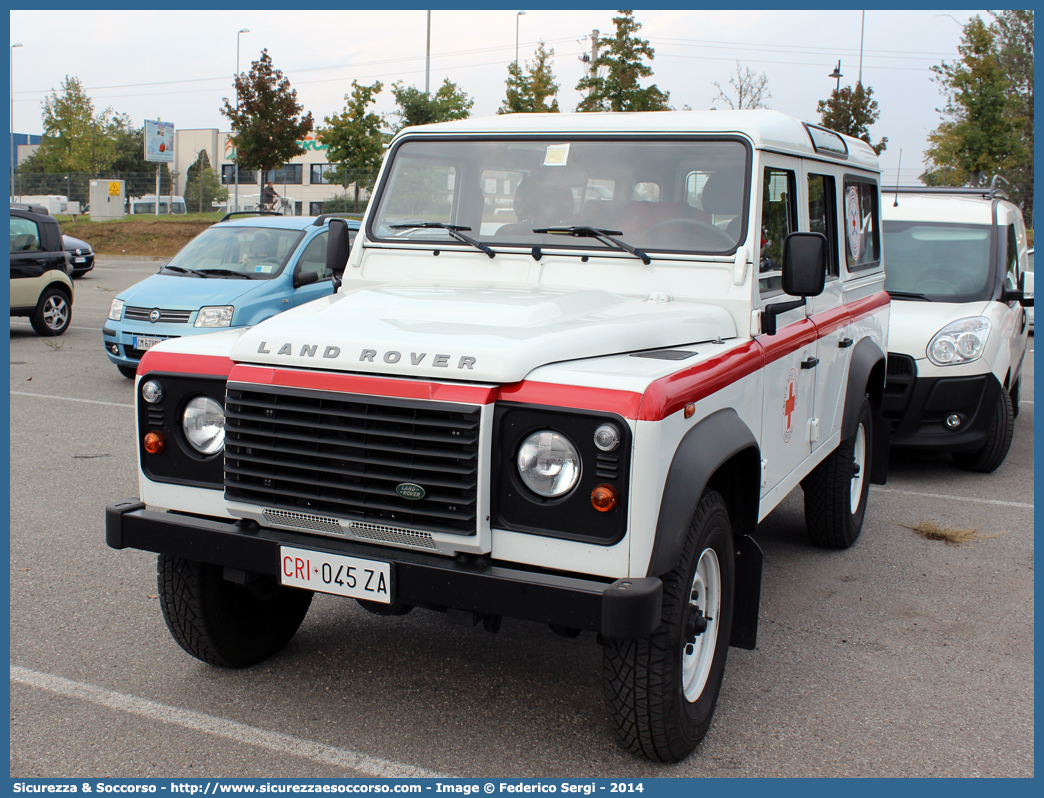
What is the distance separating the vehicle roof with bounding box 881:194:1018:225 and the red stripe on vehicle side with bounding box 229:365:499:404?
258 inches

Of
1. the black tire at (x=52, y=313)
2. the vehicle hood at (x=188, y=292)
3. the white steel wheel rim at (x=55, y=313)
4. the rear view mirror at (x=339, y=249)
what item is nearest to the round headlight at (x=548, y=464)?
the rear view mirror at (x=339, y=249)

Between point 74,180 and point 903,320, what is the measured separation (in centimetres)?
4282

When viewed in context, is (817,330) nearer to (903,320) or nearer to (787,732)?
(787,732)

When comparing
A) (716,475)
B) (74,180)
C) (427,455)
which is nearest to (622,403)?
(427,455)

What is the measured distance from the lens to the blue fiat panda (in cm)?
997

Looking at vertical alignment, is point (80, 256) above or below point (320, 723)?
above

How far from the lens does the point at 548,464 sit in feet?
9.45

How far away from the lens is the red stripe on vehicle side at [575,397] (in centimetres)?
278

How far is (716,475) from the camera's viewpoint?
3.45 meters

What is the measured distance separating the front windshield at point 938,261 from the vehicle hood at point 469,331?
4.87 metres

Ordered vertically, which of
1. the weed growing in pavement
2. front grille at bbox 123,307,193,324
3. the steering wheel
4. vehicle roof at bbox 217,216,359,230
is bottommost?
the weed growing in pavement

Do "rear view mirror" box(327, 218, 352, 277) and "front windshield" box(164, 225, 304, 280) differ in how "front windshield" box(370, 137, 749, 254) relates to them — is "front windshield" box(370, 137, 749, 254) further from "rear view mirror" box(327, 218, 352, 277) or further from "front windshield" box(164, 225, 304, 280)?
"front windshield" box(164, 225, 304, 280)

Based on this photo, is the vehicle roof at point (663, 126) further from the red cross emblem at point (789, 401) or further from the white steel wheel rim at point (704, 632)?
the white steel wheel rim at point (704, 632)

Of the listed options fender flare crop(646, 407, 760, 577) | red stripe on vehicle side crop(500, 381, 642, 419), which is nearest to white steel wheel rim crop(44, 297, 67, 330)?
red stripe on vehicle side crop(500, 381, 642, 419)
